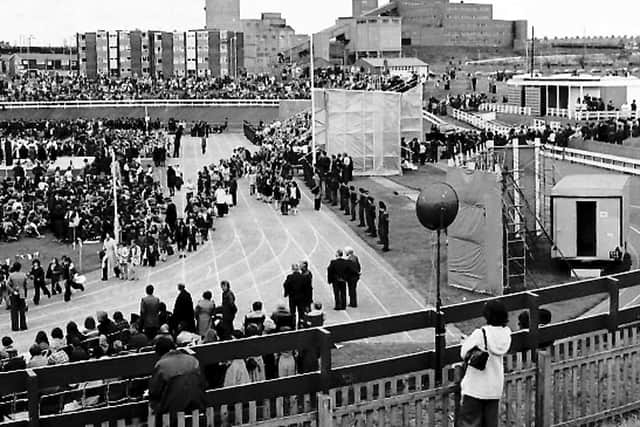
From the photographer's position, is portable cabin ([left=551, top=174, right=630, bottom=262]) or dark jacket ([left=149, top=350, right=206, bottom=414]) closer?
dark jacket ([left=149, top=350, right=206, bottom=414])

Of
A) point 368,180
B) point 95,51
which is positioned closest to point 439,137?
point 368,180

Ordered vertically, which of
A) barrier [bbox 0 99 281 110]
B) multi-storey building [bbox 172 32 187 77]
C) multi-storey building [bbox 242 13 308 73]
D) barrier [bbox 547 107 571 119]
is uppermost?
multi-storey building [bbox 242 13 308 73]

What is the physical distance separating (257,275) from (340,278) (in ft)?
15.1

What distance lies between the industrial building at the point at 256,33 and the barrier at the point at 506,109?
268 feet

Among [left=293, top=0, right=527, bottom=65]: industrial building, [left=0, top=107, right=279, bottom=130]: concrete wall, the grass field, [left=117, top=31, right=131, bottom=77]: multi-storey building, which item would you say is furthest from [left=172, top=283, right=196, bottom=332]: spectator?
[left=293, top=0, right=527, bottom=65]: industrial building

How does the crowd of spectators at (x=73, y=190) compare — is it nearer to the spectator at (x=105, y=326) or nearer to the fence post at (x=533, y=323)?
the spectator at (x=105, y=326)

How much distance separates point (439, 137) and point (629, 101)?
1425 cm

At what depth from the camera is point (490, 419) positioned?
7.71m

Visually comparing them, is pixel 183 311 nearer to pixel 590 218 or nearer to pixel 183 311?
pixel 183 311

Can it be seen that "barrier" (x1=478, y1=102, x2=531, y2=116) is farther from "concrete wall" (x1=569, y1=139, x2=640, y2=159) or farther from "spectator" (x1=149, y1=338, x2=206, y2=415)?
"spectator" (x1=149, y1=338, x2=206, y2=415)

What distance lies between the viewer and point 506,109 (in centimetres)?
6681

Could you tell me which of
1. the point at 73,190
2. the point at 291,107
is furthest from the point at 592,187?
the point at 291,107

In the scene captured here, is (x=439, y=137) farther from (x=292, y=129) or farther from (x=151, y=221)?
(x=151, y=221)

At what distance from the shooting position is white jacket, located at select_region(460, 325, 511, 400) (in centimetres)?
760
